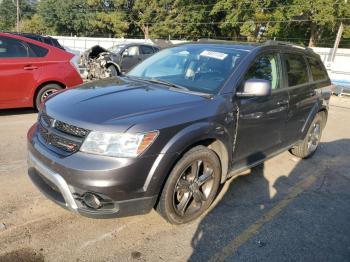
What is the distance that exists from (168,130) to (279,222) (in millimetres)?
1691

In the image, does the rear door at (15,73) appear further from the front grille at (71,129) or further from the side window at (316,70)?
the side window at (316,70)

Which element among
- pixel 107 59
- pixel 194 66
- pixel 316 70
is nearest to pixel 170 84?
pixel 194 66

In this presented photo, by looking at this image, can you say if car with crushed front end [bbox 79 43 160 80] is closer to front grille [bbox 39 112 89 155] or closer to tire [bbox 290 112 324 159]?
tire [bbox 290 112 324 159]

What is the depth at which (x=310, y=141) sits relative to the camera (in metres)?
6.04

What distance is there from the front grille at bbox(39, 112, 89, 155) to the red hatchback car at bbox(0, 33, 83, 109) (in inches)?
152

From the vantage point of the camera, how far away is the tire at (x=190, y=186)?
3.34 m

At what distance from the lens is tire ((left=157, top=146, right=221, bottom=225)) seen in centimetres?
334

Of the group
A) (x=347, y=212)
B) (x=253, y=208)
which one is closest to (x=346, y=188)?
(x=347, y=212)

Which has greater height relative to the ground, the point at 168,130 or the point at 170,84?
the point at 170,84

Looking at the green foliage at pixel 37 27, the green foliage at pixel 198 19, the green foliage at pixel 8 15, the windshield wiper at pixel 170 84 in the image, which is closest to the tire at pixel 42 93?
the windshield wiper at pixel 170 84

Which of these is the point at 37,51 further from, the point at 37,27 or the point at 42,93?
the point at 37,27

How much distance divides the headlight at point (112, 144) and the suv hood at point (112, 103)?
0.06 metres

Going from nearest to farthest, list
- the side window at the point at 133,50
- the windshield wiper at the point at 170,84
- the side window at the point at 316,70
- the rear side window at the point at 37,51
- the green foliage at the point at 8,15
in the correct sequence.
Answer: the windshield wiper at the point at 170,84, the side window at the point at 316,70, the rear side window at the point at 37,51, the side window at the point at 133,50, the green foliage at the point at 8,15

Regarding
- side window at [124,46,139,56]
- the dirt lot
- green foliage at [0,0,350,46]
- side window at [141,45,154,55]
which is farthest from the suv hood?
green foliage at [0,0,350,46]
